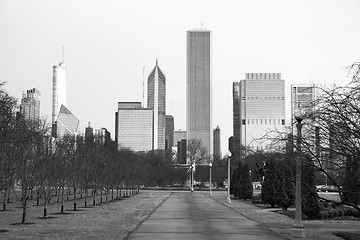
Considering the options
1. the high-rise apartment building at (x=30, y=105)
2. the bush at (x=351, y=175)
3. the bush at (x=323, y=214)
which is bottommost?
the bush at (x=323, y=214)

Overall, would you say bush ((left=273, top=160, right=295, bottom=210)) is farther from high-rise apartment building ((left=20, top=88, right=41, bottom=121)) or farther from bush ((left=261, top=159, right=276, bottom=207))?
high-rise apartment building ((left=20, top=88, right=41, bottom=121))

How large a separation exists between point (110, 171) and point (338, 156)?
3772 centimetres

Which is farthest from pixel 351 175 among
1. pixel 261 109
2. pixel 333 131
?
pixel 261 109

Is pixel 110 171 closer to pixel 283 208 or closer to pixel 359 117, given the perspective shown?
pixel 283 208

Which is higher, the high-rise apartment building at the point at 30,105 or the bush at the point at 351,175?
the high-rise apartment building at the point at 30,105

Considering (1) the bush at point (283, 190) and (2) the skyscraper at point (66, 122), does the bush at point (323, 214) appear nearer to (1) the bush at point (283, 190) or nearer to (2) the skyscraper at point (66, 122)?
(1) the bush at point (283, 190)

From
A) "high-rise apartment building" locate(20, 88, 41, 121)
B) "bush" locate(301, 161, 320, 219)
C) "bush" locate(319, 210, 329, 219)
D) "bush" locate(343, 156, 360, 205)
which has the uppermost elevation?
"high-rise apartment building" locate(20, 88, 41, 121)

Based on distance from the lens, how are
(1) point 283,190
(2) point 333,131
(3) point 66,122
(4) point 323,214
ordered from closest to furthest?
(2) point 333,131, (4) point 323,214, (1) point 283,190, (3) point 66,122

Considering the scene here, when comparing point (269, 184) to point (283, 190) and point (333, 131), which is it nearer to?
point (283, 190)

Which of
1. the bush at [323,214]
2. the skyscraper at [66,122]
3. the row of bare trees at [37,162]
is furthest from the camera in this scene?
the skyscraper at [66,122]

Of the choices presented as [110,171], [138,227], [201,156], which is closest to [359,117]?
[138,227]

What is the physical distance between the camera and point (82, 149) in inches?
1740

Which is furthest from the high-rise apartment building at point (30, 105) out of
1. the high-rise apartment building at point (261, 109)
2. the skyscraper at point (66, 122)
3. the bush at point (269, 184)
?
the high-rise apartment building at point (261, 109)

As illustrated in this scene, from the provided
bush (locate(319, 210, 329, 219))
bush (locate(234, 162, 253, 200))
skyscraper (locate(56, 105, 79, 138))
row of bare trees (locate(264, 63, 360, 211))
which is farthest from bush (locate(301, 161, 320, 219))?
skyscraper (locate(56, 105, 79, 138))
